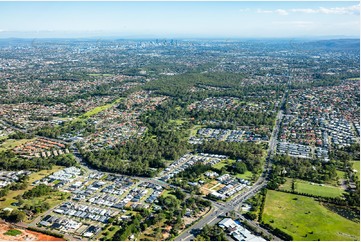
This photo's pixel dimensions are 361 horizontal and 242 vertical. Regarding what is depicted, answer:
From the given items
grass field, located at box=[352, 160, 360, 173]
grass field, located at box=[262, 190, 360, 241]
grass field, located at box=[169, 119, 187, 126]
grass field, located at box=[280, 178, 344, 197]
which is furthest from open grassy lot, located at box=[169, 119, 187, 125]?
grass field, located at box=[262, 190, 360, 241]

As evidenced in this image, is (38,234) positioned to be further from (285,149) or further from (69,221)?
(285,149)

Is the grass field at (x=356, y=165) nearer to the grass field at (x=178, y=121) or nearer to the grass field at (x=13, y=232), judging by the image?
the grass field at (x=178, y=121)

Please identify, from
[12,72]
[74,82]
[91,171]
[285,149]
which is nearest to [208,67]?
[74,82]

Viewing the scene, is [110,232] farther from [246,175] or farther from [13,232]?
[246,175]

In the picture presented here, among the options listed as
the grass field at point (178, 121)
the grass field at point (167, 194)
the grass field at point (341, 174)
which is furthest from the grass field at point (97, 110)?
the grass field at point (341, 174)

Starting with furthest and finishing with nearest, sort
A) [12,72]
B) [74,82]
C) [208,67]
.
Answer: [208,67]
[12,72]
[74,82]

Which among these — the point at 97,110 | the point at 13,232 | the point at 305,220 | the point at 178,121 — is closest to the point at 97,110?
the point at 97,110
